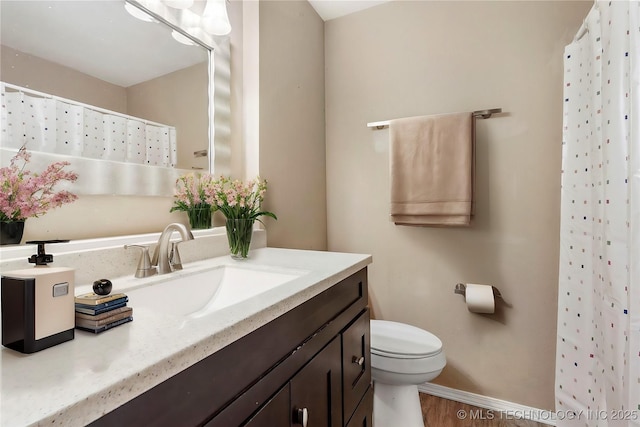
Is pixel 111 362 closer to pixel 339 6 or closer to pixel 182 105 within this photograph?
pixel 182 105

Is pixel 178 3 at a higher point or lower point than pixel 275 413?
higher

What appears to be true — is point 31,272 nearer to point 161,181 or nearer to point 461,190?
point 161,181

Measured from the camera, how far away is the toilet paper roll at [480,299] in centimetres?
161

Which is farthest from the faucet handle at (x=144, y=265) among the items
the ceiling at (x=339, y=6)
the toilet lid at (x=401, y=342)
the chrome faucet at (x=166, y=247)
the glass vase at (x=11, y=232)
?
the ceiling at (x=339, y=6)

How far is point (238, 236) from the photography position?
3.81 ft

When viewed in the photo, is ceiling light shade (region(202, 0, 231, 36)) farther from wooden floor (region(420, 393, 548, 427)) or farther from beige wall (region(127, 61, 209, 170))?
wooden floor (region(420, 393, 548, 427))

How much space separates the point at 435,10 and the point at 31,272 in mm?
2146

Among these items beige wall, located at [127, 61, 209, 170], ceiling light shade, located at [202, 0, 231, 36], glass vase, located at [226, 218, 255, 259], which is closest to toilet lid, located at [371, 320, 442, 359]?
glass vase, located at [226, 218, 255, 259]

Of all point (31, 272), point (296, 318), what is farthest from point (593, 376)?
point (31, 272)

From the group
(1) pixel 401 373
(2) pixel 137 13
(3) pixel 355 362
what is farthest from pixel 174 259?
(1) pixel 401 373

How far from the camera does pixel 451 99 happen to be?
1789 millimetres

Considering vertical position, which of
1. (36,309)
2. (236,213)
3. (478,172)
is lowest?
(36,309)

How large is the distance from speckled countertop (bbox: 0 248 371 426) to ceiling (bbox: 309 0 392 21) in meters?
1.96

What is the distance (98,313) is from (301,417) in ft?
1.54
